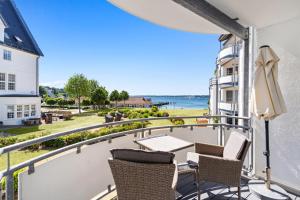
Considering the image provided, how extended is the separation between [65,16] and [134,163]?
22.5 metres

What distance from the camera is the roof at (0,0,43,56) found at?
16875 mm

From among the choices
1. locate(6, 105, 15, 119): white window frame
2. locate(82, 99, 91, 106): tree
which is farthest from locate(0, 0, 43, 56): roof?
locate(82, 99, 91, 106): tree

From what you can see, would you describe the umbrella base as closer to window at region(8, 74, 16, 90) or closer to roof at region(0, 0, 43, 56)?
window at region(8, 74, 16, 90)

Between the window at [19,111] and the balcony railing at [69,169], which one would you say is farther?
the window at [19,111]

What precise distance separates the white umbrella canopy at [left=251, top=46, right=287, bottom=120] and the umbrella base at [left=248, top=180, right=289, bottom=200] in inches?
39.4

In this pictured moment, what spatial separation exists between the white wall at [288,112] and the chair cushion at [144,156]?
7.67ft

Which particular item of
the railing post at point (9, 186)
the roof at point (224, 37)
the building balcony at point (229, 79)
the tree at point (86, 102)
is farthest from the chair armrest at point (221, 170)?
the tree at point (86, 102)

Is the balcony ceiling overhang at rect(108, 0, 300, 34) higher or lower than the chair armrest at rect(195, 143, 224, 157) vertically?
higher

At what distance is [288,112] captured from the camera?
123 inches

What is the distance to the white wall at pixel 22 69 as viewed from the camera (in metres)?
15.7

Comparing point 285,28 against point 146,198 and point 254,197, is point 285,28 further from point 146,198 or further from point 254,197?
point 146,198

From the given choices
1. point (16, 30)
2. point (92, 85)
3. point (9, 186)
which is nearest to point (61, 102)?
point (92, 85)

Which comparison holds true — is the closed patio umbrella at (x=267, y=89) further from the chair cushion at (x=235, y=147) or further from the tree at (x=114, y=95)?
the tree at (x=114, y=95)

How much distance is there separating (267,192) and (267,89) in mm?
1390
